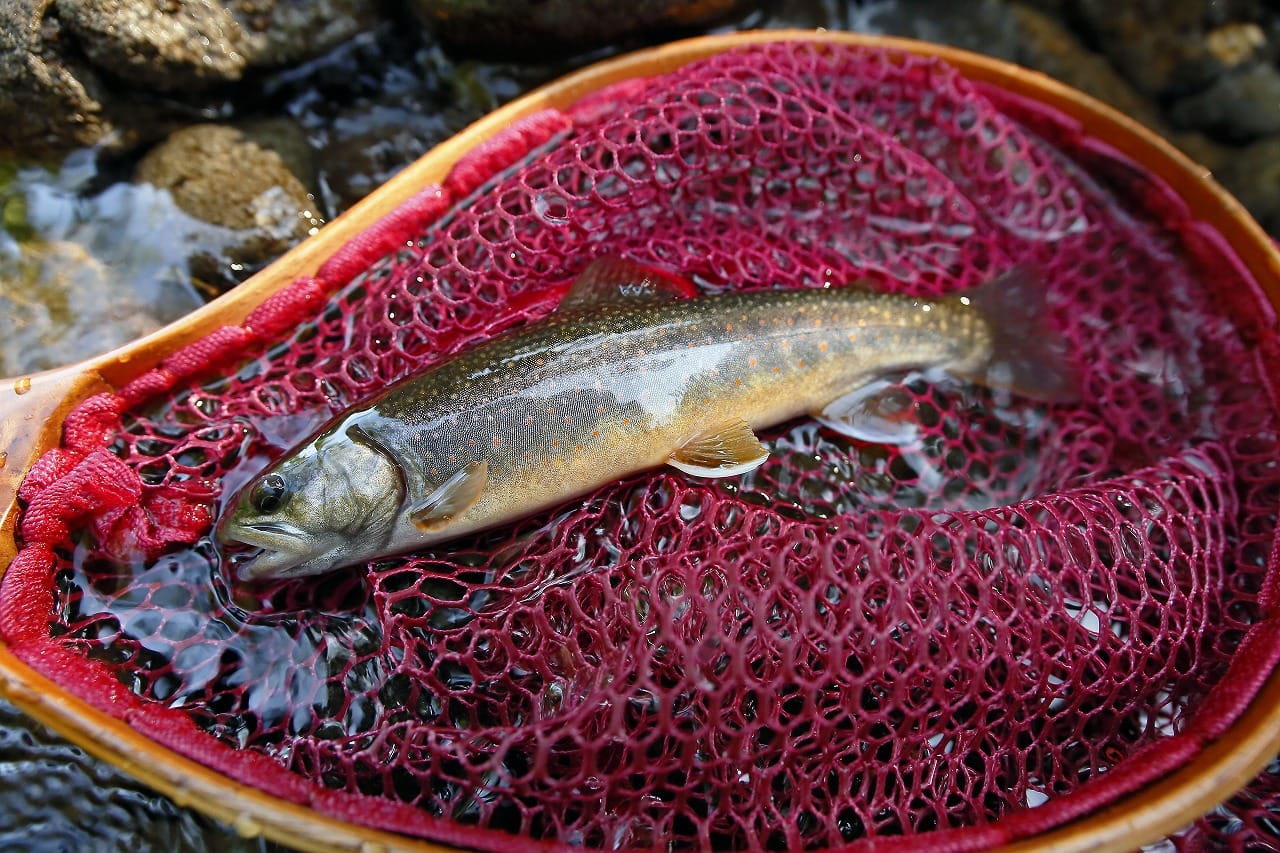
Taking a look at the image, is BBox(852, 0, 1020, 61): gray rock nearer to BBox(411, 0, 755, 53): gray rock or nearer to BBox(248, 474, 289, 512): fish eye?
BBox(411, 0, 755, 53): gray rock

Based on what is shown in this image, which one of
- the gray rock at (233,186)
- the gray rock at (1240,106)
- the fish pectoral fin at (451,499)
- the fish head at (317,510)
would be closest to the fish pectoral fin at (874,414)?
the fish pectoral fin at (451,499)

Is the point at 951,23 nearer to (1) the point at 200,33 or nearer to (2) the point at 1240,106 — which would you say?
(2) the point at 1240,106

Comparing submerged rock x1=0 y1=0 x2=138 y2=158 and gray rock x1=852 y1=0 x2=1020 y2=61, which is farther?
gray rock x1=852 y1=0 x2=1020 y2=61

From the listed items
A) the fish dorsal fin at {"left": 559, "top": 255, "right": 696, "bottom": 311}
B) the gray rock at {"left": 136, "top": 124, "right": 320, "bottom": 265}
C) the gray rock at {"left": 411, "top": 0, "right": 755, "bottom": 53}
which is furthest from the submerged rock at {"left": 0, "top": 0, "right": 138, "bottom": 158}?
the fish dorsal fin at {"left": 559, "top": 255, "right": 696, "bottom": 311}

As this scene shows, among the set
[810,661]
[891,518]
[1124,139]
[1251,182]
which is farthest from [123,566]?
[1251,182]

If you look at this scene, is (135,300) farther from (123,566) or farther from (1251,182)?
(1251,182)

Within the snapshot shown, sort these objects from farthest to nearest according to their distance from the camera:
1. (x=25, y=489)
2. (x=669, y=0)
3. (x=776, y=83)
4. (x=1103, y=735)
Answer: (x=669, y=0) → (x=776, y=83) → (x=1103, y=735) → (x=25, y=489)

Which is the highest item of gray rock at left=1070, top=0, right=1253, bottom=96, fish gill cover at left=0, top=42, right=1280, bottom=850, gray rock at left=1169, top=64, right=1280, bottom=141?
gray rock at left=1070, top=0, right=1253, bottom=96
